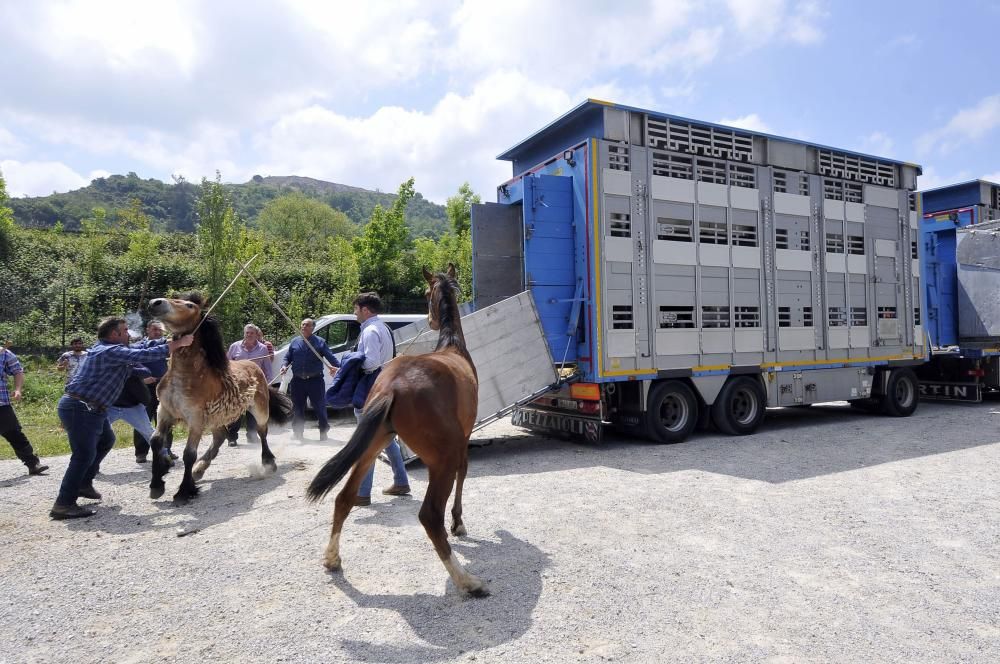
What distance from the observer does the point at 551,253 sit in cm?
805

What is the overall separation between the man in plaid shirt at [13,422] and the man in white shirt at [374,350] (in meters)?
4.50

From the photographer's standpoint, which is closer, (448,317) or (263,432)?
(448,317)

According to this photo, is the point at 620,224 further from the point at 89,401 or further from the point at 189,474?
the point at 89,401

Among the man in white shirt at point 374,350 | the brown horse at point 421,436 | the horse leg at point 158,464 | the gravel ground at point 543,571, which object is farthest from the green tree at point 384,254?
the brown horse at point 421,436

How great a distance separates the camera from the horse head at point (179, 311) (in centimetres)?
493

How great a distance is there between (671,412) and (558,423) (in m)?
1.70

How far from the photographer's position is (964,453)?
7652 mm

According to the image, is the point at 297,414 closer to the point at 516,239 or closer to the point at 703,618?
the point at 516,239

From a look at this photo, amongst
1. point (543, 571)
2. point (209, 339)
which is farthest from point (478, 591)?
point (209, 339)

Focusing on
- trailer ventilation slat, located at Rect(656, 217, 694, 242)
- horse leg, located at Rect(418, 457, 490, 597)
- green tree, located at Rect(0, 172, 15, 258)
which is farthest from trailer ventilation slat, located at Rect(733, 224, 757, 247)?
green tree, located at Rect(0, 172, 15, 258)

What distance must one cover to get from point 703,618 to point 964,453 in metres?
6.65

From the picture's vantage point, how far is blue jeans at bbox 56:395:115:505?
5.25 m

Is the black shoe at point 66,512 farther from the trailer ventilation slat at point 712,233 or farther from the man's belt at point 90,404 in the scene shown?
the trailer ventilation slat at point 712,233

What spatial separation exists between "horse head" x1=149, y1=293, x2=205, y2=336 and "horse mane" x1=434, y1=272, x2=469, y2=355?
2.31m
